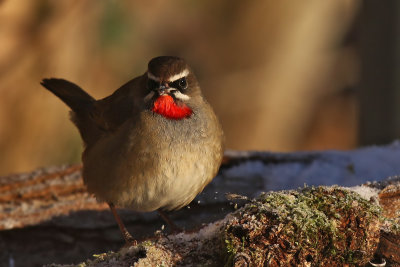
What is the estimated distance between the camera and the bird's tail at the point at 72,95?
16.6 feet

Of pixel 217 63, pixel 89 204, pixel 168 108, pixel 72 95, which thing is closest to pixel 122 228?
pixel 89 204

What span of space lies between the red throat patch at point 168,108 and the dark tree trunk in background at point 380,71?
2.33 m

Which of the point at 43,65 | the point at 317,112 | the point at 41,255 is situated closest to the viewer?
the point at 41,255

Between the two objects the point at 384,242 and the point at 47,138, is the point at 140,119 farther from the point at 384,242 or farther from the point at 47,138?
the point at 47,138

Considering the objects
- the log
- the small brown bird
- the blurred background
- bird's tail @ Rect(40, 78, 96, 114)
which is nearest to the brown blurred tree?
the blurred background

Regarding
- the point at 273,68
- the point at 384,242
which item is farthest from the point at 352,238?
the point at 273,68

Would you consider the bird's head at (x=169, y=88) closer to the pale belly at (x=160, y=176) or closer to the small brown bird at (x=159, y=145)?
the small brown bird at (x=159, y=145)

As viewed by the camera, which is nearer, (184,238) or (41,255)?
(184,238)

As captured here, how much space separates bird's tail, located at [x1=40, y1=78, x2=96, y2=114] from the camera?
5.06 m

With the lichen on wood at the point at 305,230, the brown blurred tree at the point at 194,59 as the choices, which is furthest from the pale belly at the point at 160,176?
the brown blurred tree at the point at 194,59

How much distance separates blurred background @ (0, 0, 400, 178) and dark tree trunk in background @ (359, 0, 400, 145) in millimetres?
20

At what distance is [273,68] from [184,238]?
21.8ft

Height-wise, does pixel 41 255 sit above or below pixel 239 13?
below

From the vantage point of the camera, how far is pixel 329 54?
9.52 meters
